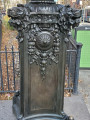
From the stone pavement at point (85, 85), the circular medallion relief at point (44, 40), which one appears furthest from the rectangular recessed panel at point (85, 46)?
the circular medallion relief at point (44, 40)

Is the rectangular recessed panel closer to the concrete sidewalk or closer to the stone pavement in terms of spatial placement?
the stone pavement

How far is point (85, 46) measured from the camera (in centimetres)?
616

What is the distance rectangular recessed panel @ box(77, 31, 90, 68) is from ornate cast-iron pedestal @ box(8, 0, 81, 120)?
146 inches

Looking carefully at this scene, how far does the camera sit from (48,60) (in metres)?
2.57

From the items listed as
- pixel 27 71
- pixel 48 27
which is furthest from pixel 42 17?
pixel 27 71

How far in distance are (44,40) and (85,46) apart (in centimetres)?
411

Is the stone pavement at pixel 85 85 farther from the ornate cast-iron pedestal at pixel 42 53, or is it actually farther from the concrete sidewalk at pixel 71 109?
the ornate cast-iron pedestal at pixel 42 53

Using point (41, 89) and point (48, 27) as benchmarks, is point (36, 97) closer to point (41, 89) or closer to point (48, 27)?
point (41, 89)

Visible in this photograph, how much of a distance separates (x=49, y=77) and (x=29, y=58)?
48 cm

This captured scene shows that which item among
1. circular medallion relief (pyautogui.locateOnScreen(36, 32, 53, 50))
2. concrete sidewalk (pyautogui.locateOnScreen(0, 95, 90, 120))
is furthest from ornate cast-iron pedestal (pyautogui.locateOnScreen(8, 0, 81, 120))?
concrete sidewalk (pyautogui.locateOnScreen(0, 95, 90, 120))

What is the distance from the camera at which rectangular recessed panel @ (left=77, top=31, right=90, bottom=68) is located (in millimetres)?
6059

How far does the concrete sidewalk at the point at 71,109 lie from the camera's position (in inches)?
136

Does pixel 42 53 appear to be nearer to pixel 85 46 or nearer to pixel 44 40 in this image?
pixel 44 40

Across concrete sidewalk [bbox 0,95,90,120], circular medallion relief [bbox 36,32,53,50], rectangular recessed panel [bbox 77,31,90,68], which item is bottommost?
concrete sidewalk [bbox 0,95,90,120]
